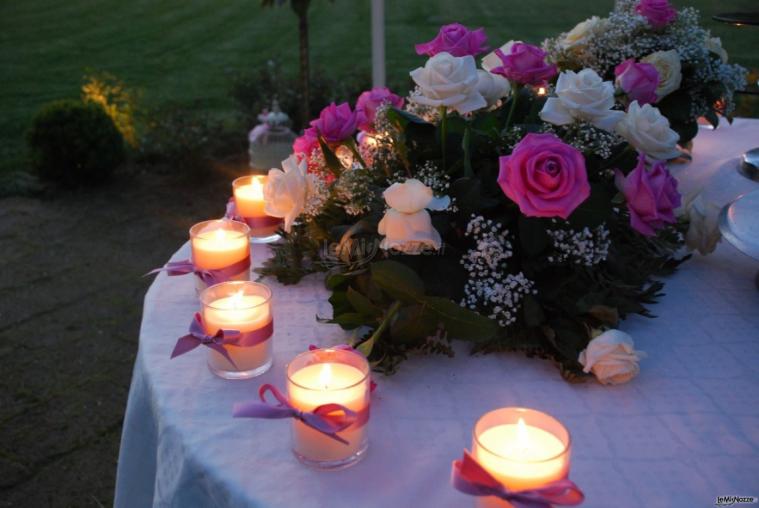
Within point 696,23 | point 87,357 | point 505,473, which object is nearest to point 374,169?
point 505,473

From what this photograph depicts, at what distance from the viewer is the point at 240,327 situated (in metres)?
1.27

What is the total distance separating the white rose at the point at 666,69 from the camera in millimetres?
2080

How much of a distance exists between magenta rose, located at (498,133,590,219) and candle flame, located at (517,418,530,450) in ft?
1.24

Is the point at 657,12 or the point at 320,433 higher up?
the point at 657,12

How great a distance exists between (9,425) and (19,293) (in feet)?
4.14

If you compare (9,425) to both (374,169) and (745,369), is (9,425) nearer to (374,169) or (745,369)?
(374,169)

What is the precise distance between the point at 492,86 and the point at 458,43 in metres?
0.13

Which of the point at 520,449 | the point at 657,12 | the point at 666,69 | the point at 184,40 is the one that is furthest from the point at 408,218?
the point at 184,40

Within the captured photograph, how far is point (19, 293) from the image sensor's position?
402cm

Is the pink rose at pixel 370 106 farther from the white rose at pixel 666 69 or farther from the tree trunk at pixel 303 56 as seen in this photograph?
the tree trunk at pixel 303 56

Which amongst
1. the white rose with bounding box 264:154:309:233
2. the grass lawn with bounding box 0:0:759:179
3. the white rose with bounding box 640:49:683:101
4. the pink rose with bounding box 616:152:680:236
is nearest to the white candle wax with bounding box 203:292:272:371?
the white rose with bounding box 264:154:309:233

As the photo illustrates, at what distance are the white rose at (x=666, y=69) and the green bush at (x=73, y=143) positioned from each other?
14.5 feet

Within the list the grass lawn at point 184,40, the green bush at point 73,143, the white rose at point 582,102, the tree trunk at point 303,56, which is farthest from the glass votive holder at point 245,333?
the grass lawn at point 184,40

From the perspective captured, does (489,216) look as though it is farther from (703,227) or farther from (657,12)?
(657,12)
